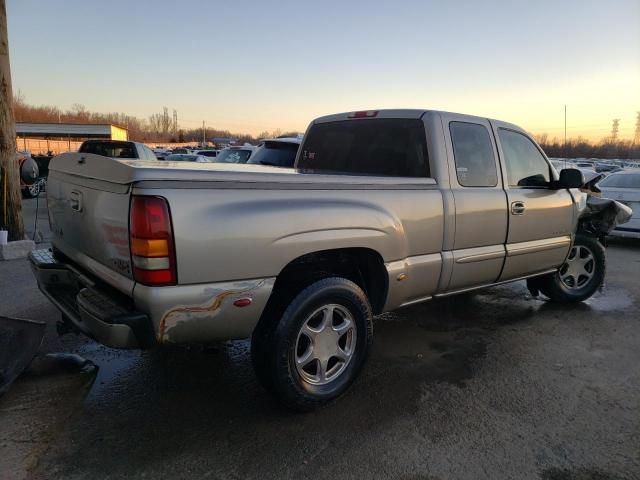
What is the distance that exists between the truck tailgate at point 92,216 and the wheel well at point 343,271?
0.90 m

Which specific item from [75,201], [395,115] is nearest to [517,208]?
[395,115]

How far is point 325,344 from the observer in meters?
3.16

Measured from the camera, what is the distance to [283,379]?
290 centimetres

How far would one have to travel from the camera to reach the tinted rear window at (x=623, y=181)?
9.78 metres

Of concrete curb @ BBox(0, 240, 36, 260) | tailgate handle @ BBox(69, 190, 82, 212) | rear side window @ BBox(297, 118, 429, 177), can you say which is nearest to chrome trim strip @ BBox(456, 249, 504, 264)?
rear side window @ BBox(297, 118, 429, 177)

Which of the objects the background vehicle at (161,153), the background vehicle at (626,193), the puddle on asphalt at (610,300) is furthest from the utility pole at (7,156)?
the background vehicle at (161,153)

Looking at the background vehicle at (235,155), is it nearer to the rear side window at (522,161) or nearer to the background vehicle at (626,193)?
the background vehicle at (626,193)

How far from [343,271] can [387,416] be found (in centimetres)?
101

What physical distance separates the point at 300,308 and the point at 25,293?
411cm

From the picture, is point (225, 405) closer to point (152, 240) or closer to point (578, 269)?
point (152, 240)

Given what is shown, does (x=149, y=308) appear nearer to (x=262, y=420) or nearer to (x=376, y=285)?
(x=262, y=420)

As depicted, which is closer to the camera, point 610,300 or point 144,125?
point 610,300

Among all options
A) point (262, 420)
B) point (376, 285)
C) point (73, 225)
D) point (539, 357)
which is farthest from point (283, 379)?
point (539, 357)

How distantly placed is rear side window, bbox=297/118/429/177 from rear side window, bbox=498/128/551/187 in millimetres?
1032
